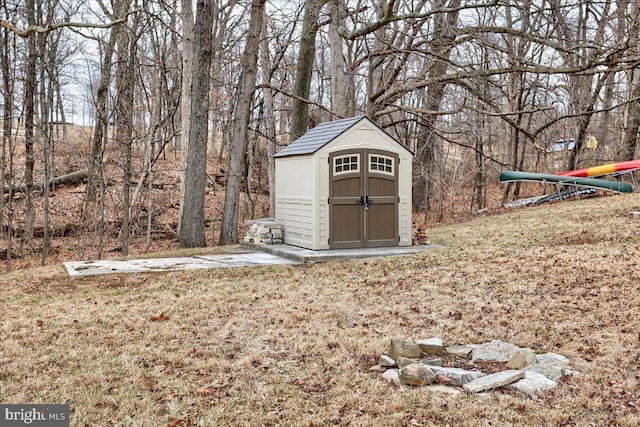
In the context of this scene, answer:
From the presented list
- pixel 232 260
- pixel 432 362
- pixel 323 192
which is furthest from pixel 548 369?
pixel 232 260

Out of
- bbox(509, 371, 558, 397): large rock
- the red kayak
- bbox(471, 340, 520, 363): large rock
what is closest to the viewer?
bbox(509, 371, 558, 397): large rock

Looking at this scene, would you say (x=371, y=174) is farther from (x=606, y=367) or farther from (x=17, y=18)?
(x=17, y=18)

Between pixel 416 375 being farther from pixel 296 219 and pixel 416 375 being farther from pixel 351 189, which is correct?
pixel 296 219

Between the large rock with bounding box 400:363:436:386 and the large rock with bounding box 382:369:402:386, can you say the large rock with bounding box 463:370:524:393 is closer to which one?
the large rock with bounding box 400:363:436:386

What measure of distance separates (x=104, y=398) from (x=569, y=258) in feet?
22.9

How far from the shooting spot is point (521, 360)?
15.9 ft

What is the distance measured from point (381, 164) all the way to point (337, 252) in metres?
1.81

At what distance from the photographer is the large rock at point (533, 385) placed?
14.2 feet

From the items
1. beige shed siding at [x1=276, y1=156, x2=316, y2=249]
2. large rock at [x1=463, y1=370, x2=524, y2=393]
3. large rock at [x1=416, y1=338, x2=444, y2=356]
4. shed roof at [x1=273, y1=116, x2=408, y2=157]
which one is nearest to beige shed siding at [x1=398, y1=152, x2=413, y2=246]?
shed roof at [x1=273, y1=116, x2=408, y2=157]

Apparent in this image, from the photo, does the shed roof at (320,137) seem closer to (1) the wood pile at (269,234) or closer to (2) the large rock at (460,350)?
(1) the wood pile at (269,234)

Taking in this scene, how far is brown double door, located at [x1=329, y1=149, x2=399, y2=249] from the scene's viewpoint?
10.1 m

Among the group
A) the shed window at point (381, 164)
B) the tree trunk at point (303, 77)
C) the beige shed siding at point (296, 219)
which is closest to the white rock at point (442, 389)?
the beige shed siding at point (296, 219)

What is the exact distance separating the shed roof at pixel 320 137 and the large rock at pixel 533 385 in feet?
20.0

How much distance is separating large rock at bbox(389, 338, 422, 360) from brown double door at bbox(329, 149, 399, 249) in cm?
503
